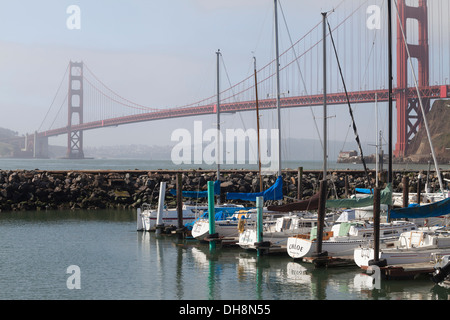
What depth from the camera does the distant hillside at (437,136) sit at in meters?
103

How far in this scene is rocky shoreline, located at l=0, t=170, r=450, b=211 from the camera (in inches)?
1524

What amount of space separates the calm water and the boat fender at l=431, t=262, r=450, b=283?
0.34 metres

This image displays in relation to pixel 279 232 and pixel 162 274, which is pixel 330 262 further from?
pixel 162 274

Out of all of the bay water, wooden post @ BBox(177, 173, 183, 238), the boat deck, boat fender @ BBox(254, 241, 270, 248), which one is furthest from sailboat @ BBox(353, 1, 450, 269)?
wooden post @ BBox(177, 173, 183, 238)

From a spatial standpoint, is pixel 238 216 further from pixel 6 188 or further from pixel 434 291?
pixel 6 188

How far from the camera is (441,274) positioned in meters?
16.0

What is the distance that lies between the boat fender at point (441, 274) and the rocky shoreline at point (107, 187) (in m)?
20.9

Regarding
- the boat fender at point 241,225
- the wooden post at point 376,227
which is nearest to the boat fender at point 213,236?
the boat fender at point 241,225

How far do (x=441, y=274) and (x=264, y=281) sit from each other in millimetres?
4700

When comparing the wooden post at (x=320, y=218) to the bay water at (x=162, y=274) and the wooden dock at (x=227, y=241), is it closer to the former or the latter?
the bay water at (x=162, y=274)

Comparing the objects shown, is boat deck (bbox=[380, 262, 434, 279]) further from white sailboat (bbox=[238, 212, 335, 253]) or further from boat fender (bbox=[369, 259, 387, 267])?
white sailboat (bbox=[238, 212, 335, 253])
